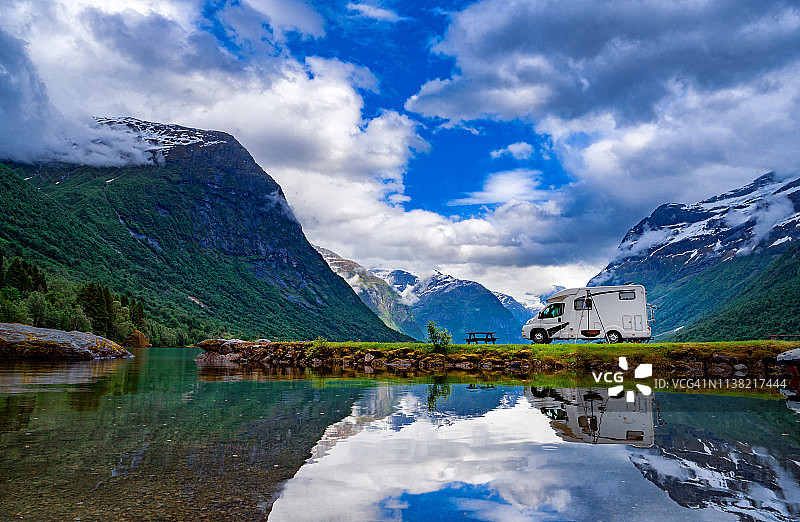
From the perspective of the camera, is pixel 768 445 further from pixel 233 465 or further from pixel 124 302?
pixel 124 302

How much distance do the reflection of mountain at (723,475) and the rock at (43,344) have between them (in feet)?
165

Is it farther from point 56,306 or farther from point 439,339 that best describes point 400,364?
point 56,306

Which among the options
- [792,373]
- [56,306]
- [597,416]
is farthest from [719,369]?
[56,306]

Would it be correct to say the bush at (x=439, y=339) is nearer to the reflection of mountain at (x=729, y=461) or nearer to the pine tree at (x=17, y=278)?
the reflection of mountain at (x=729, y=461)

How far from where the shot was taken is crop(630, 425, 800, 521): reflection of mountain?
670cm

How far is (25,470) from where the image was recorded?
7953 millimetres

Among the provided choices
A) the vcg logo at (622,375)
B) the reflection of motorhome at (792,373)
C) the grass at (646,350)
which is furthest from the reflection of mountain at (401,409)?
the grass at (646,350)

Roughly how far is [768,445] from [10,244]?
223303 mm

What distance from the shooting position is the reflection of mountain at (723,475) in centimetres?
670

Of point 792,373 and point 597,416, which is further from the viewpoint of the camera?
point 792,373

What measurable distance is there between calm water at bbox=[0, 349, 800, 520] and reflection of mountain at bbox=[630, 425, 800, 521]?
0.04m

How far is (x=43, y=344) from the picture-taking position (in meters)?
44.9

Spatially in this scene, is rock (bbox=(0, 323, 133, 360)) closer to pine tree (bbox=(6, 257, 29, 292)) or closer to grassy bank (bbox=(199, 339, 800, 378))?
grassy bank (bbox=(199, 339, 800, 378))

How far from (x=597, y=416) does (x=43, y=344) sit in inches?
1942
